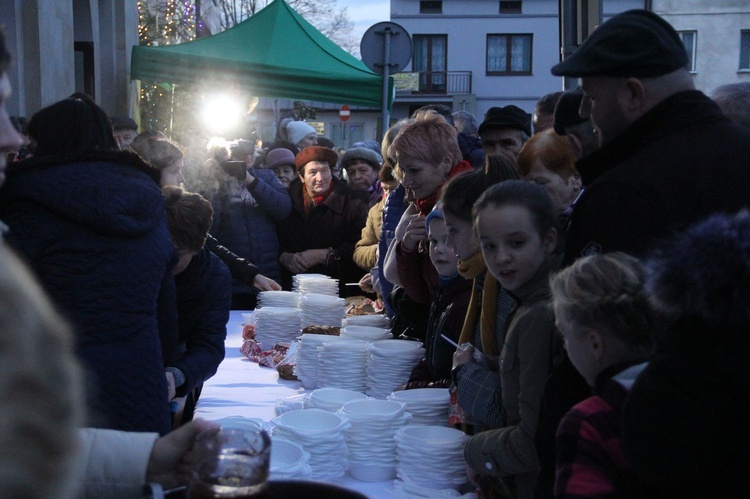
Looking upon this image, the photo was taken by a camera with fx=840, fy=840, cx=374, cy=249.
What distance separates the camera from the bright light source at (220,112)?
39.8 feet

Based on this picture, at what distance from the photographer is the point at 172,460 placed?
1616 mm

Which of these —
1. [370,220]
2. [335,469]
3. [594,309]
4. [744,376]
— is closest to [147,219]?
[335,469]

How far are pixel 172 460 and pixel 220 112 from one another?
446 inches

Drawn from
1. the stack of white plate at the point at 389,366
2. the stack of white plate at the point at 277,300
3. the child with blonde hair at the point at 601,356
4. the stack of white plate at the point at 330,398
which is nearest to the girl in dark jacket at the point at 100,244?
the stack of white plate at the point at 330,398

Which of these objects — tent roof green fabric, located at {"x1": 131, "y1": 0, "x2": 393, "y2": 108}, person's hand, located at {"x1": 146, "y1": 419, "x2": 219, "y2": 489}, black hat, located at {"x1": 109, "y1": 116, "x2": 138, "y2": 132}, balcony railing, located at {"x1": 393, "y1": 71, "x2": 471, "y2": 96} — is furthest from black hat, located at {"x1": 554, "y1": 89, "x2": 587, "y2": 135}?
balcony railing, located at {"x1": 393, "y1": 71, "x2": 471, "y2": 96}

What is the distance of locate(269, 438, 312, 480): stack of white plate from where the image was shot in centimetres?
262

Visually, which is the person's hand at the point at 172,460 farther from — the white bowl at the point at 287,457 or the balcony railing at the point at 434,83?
the balcony railing at the point at 434,83

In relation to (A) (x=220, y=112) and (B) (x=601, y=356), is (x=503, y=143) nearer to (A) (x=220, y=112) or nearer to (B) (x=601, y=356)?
(B) (x=601, y=356)

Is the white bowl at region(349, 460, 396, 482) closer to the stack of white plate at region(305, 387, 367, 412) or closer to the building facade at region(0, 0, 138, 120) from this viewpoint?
the stack of white plate at region(305, 387, 367, 412)

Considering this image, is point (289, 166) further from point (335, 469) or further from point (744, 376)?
point (744, 376)

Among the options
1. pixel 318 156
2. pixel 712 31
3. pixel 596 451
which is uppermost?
pixel 712 31

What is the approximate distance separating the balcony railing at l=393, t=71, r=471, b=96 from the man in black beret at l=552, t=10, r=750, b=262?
3890cm

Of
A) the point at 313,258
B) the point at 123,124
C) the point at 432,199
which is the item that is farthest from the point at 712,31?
the point at 432,199

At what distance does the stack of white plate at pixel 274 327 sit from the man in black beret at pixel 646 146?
2.94 m
